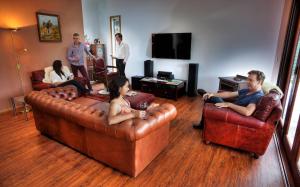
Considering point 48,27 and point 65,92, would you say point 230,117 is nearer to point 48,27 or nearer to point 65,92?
point 65,92

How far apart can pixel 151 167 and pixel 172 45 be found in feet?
12.1

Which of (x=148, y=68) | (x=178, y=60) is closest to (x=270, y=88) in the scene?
(x=178, y=60)

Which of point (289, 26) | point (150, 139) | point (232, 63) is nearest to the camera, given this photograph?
point (150, 139)

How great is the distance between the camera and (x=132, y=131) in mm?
1681

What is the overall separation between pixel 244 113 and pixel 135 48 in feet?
14.3

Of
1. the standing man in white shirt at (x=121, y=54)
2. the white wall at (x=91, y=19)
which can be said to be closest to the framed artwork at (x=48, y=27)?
the standing man in white shirt at (x=121, y=54)

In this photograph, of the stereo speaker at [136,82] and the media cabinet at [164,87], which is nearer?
the media cabinet at [164,87]

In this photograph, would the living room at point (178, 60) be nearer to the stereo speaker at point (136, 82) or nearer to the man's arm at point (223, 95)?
the stereo speaker at point (136, 82)

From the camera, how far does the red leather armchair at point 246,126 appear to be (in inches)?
83.0

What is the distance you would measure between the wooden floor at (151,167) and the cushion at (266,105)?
63cm

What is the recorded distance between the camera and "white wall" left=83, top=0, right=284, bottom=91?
12.7 ft

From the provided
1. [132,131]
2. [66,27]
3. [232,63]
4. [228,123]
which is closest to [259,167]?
[228,123]

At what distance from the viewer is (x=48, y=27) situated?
14.2ft

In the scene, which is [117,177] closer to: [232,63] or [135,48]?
[232,63]
